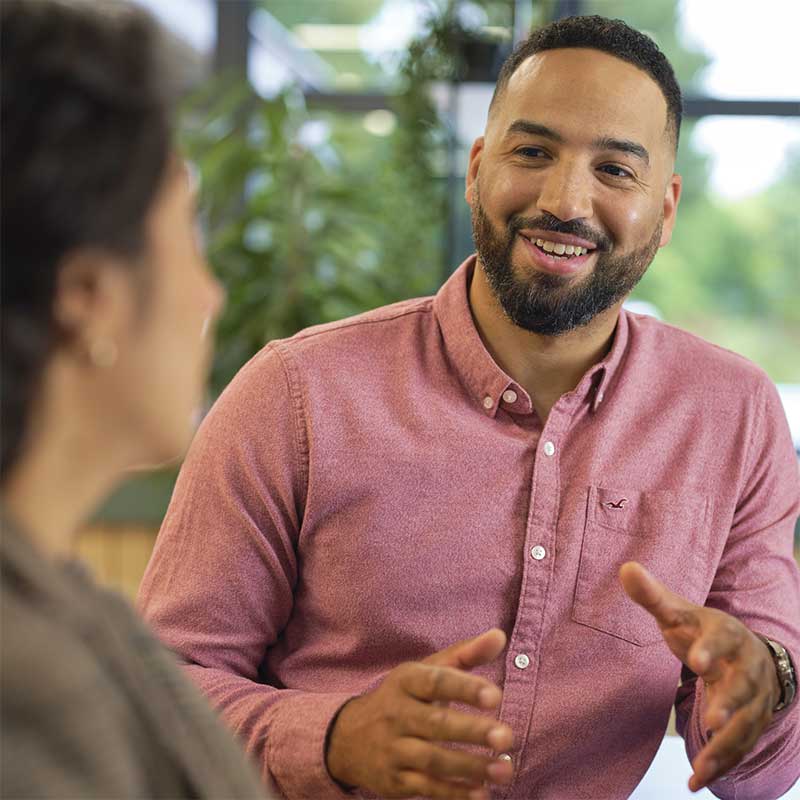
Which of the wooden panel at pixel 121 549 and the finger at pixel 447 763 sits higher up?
the finger at pixel 447 763

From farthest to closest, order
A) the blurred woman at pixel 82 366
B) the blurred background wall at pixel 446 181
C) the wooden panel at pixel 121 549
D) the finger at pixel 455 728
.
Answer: the wooden panel at pixel 121 549 → the blurred background wall at pixel 446 181 → the finger at pixel 455 728 → the blurred woman at pixel 82 366

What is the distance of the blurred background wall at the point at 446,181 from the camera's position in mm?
3432

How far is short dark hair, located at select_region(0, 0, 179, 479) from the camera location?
0.72 meters

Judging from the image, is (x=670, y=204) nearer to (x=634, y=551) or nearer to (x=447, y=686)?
(x=634, y=551)

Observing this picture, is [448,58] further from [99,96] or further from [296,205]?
[99,96]

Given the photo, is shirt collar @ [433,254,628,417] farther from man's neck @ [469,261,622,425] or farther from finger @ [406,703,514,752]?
finger @ [406,703,514,752]

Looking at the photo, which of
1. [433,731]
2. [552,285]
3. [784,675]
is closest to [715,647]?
[784,675]

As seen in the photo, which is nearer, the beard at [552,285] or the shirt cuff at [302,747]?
the shirt cuff at [302,747]

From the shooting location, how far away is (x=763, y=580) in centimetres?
157

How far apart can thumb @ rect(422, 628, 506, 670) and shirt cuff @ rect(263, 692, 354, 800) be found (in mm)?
160

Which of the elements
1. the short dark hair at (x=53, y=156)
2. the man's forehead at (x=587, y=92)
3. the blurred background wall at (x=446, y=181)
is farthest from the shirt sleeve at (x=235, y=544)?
the blurred background wall at (x=446, y=181)

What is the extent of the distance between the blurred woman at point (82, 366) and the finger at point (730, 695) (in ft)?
1.92

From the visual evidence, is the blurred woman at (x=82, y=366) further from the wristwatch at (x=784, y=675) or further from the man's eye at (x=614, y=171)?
the man's eye at (x=614, y=171)

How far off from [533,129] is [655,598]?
25.9 inches
